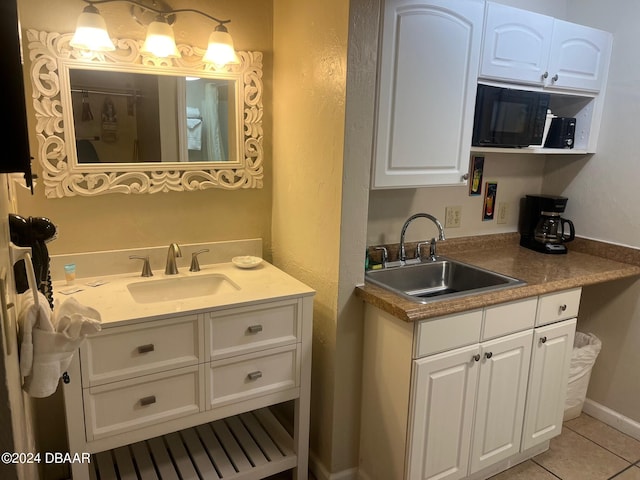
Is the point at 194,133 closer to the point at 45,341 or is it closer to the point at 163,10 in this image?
the point at 163,10

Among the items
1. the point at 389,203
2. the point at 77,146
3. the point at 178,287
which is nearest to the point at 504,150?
the point at 389,203

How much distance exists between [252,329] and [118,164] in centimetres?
90

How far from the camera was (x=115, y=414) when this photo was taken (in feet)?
5.65

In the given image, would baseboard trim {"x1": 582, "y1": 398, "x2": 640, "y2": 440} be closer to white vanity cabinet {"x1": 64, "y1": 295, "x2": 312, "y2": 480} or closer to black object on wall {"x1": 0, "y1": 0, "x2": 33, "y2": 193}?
white vanity cabinet {"x1": 64, "y1": 295, "x2": 312, "y2": 480}

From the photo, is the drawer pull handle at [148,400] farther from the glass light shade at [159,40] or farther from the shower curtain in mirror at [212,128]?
the glass light shade at [159,40]

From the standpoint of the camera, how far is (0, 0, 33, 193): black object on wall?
831mm

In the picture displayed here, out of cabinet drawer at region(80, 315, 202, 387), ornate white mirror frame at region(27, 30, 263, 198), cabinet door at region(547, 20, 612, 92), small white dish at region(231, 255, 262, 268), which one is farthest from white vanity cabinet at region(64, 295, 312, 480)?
cabinet door at region(547, 20, 612, 92)

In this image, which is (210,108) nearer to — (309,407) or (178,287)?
(178,287)

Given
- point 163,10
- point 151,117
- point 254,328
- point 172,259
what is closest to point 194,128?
point 151,117

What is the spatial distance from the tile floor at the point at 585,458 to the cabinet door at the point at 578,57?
187 cm

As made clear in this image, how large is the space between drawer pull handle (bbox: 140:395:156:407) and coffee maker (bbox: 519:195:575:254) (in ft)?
7.16

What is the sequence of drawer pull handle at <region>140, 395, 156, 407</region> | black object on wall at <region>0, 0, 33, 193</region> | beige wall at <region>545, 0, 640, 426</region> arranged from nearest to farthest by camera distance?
black object on wall at <region>0, 0, 33, 193</region> → drawer pull handle at <region>140, 395, 156, 407</region> → beige wall at <region>545, 0, 640, 426</region>

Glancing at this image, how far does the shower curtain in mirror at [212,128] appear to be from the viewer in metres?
2.20

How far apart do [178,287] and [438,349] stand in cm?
115
